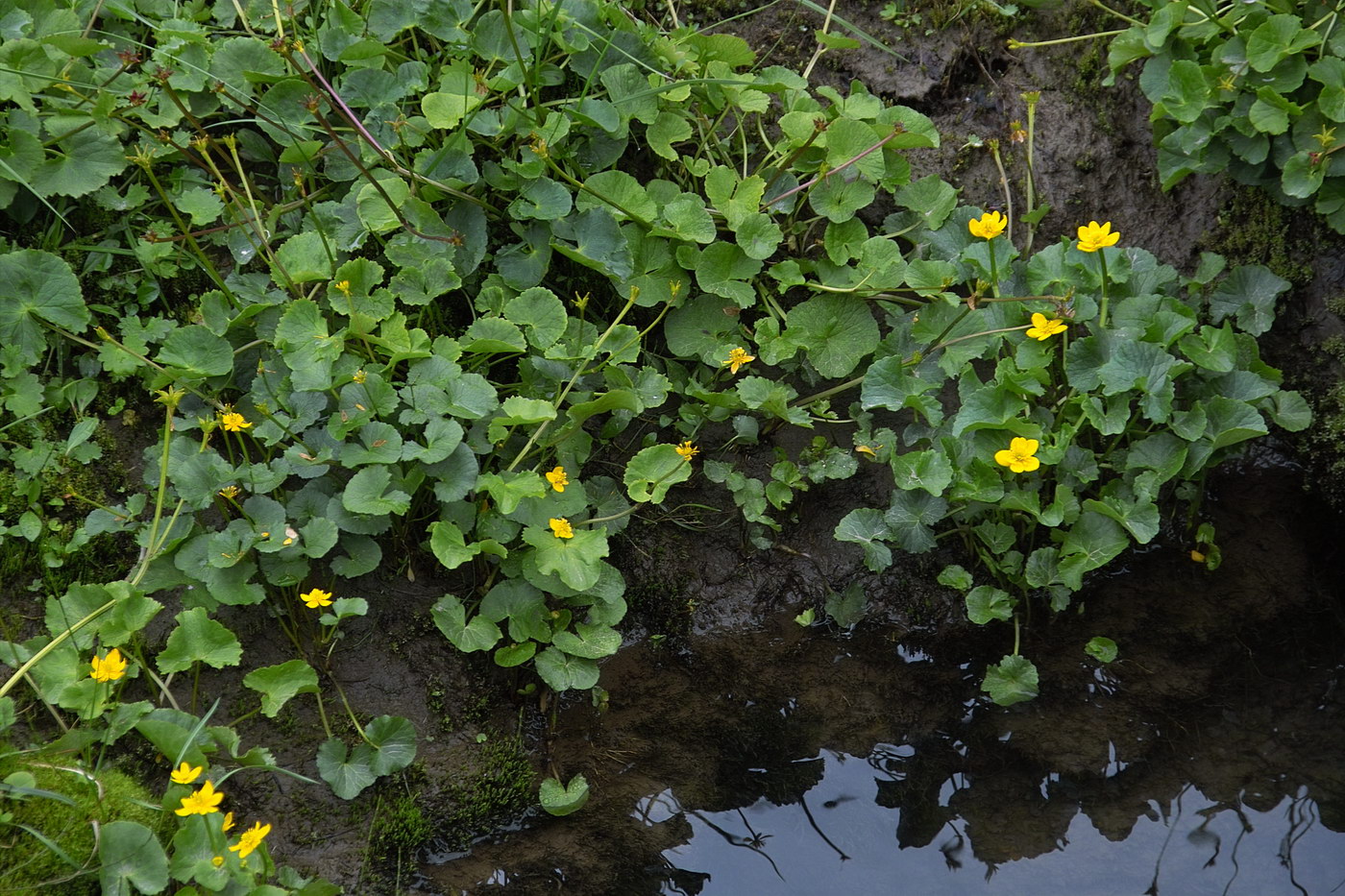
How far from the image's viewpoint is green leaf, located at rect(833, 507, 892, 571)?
2.69 m

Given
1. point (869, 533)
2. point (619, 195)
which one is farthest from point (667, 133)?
point (869, 533)

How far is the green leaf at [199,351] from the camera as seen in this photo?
8.35 feet

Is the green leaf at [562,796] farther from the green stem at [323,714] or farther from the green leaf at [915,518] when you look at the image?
the green leaf at [915,518]

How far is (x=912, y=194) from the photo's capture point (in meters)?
2.94

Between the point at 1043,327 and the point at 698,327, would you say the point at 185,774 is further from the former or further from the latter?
the point at 1043,327

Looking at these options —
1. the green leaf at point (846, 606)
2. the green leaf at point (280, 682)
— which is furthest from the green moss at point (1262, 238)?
the green leaf at point (280, 682)

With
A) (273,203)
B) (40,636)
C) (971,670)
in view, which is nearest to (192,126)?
(273,203)

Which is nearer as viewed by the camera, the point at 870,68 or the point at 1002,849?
the point at 1002,849

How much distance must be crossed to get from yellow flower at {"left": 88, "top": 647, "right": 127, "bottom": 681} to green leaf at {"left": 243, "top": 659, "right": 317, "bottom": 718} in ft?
0.89

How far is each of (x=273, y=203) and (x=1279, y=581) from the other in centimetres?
313

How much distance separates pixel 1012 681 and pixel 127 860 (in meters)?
2.12

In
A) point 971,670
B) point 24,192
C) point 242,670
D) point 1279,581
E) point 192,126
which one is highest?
point 192,126

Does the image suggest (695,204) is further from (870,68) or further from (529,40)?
(870,68)

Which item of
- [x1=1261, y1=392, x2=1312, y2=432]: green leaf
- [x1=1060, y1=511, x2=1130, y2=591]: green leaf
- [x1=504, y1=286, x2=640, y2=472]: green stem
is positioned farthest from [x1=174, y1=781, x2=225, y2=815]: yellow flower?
[x1=1261, y1=392, x2=1312, y2=432]: green leaf
